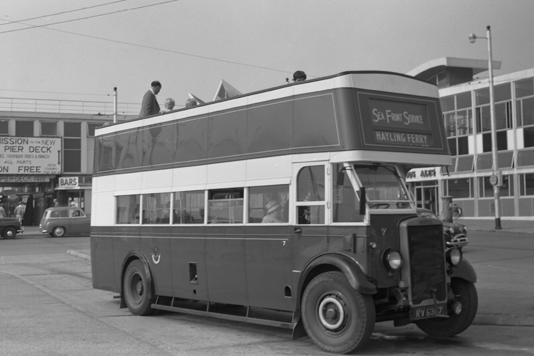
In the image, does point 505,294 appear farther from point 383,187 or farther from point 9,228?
point 9,228

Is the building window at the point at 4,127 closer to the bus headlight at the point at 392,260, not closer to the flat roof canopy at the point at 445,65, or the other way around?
the flat roof canopy at the point at 445,65

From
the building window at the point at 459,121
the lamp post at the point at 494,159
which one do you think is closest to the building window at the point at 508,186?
the building window at the point at 459,121

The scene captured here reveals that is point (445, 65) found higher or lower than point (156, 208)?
higher

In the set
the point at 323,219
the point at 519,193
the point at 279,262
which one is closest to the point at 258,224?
the point at 279,262

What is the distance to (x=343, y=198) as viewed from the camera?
8.21 metres

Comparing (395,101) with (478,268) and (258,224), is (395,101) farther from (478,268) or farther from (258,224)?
(478,268)

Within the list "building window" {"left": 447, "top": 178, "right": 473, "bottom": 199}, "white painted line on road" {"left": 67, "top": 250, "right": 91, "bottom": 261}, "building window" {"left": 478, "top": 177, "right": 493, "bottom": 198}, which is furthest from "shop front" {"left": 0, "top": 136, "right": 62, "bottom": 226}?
"building window" {"left": 478, "top": 177, "right": 493, "bottom": 198}

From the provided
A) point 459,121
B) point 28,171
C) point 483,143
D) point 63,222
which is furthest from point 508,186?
point 28,171

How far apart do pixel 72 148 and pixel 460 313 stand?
45.5 metres

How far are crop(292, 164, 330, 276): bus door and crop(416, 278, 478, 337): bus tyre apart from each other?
179 cm

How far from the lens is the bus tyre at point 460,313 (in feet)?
28.3

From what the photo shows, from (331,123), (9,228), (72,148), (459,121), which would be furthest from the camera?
(72,148)

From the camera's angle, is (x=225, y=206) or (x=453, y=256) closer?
(x=453, y=256)

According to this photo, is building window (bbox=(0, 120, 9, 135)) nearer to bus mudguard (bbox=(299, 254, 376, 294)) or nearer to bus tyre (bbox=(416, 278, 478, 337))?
bus mudguard (bbox=(299, 254, 376, 294))
